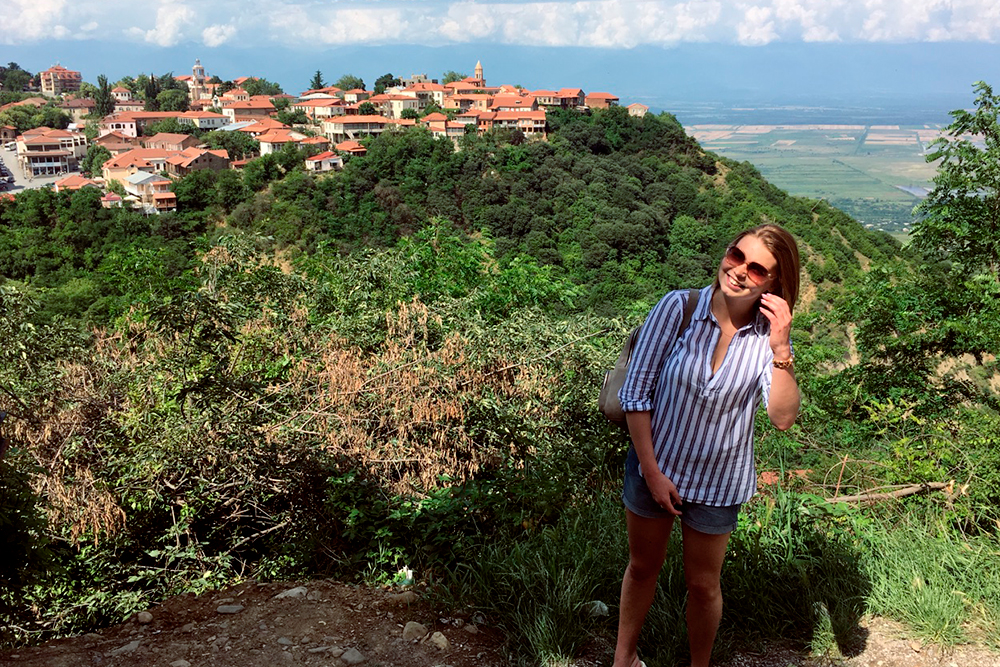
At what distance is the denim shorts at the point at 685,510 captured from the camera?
1.74m

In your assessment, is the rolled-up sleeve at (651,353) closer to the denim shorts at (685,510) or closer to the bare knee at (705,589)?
the denim shorts at (685,510)

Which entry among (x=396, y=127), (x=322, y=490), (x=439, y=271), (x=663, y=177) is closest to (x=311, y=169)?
(x=396, y=127)

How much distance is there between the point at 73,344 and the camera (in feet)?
13.2

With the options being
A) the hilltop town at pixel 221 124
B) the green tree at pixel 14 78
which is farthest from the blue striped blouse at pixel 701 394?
the green tree at pixel 14 78

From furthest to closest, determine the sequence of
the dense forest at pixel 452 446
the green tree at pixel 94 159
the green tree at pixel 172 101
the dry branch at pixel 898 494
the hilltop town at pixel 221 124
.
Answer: the green tree at pixel 172 101 → the green tree at pixel 94 159 → the hilltop town at pixel 221 124 → the dry branch at pixel 898 494 → the dense forest at pixel 452 446

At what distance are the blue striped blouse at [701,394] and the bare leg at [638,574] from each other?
6.2 inches

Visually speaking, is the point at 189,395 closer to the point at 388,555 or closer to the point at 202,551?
the point at 202,551

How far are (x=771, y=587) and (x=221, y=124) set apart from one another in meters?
71.8

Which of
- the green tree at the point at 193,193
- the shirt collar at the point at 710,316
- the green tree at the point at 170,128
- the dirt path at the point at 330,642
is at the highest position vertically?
the green tree at the point at 170,128

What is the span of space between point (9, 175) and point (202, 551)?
2526 inches

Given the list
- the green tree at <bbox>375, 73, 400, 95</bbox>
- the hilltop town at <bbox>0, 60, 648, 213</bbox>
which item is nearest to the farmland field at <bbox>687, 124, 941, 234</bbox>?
the hilltop town at <bbox>0, 60, 648, 213</bbox>

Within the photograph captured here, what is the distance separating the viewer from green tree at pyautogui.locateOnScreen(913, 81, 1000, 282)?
17.9ft

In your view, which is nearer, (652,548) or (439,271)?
(652,548)

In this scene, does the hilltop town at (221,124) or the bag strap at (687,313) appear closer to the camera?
the bag strap at (687,313)
